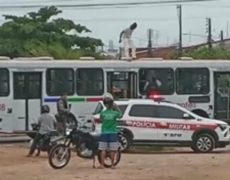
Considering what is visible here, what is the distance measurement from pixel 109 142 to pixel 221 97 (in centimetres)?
1240

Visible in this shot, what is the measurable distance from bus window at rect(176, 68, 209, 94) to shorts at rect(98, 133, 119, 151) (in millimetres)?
11427

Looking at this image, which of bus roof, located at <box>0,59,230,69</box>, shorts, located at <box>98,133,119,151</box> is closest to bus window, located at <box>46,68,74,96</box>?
bus roof, located at <box>0,59,230,69</box>

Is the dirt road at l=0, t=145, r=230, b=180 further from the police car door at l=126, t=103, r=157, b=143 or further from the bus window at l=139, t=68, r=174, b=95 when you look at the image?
the bus window at l=139, t=68, r=174, b=95

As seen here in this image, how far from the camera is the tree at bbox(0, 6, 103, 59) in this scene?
50059 millimetres

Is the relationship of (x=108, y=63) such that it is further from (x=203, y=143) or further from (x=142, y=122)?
(x=203, y=143)

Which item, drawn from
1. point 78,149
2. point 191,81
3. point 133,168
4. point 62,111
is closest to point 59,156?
point 78,149

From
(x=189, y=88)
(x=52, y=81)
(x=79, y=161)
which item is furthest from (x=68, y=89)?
(x=79, y=161)

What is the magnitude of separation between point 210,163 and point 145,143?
4727 mm

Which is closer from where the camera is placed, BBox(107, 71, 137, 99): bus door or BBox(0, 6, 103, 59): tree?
BBox(107, 71, 137, 99): bus door

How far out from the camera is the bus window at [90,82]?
28.6 meters

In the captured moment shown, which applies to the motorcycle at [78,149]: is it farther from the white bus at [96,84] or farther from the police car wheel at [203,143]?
the white bus at [96,84]

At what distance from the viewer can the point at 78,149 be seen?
19.5m

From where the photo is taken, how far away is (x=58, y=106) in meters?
26.5

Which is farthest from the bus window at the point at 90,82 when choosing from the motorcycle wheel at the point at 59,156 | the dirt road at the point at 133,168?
Answer: the motorcycle wheel at the point at 59,156
